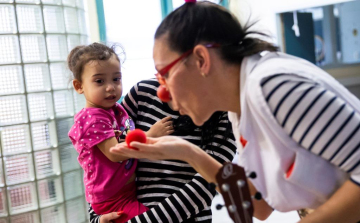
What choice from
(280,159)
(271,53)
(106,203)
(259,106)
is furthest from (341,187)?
(106,203)

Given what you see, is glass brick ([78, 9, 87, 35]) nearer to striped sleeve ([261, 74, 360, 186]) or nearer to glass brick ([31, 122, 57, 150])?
glass brick ([31, 122, 57, 150])

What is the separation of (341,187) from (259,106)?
0.24 metres

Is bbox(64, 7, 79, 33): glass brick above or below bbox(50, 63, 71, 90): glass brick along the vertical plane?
above

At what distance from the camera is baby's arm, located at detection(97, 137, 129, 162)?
1447 millimetres

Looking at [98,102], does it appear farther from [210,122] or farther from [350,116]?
[350,116]

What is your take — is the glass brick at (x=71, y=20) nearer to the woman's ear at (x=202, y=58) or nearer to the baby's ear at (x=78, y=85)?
the baby's ear at (x=78, y=85)

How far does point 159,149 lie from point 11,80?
142cm

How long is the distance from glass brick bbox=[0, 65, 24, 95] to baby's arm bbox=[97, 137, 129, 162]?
98cm

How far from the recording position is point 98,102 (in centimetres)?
156

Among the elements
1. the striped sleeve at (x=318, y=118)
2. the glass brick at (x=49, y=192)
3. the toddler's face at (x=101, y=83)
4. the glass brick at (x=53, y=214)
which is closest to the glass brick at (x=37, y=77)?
the glass brick at (x=49, y=192)

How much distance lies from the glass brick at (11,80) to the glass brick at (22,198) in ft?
1.71

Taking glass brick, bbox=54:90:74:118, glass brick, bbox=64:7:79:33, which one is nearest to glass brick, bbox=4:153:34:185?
glass brick, bbox=54:90:74:118

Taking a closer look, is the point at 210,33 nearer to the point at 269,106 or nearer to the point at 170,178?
the point at 269,106

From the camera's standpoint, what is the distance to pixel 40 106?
7.63 ft
